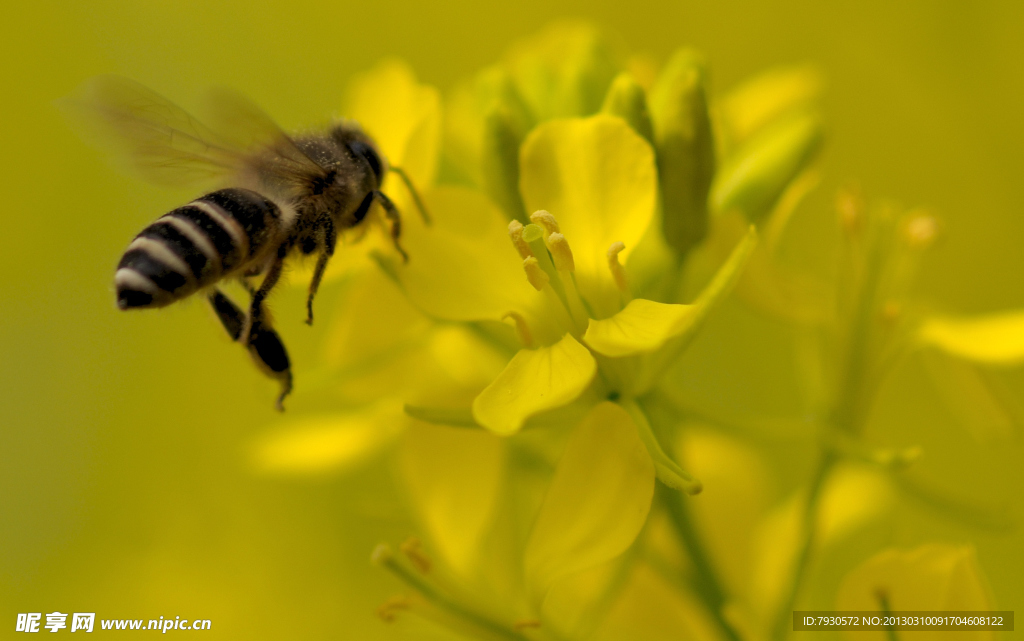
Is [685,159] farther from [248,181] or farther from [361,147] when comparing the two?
[248,181]

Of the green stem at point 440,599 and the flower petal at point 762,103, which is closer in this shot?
the green stem at point 440,599

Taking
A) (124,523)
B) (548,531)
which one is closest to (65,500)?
(124,523)

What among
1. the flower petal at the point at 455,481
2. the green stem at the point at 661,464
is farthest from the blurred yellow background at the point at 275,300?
the green stem at the point at 661,464

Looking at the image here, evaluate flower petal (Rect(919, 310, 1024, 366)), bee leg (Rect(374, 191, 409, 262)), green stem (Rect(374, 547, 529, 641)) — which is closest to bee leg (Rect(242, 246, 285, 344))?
bee leg (Rect(374, 191, 409, 262))

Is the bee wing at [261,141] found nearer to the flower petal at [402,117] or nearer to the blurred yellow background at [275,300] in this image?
the flower petal at [402,117]

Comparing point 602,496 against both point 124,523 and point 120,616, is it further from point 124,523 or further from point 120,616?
point 124,523

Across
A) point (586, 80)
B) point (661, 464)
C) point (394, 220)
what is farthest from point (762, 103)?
point (661, 464)
